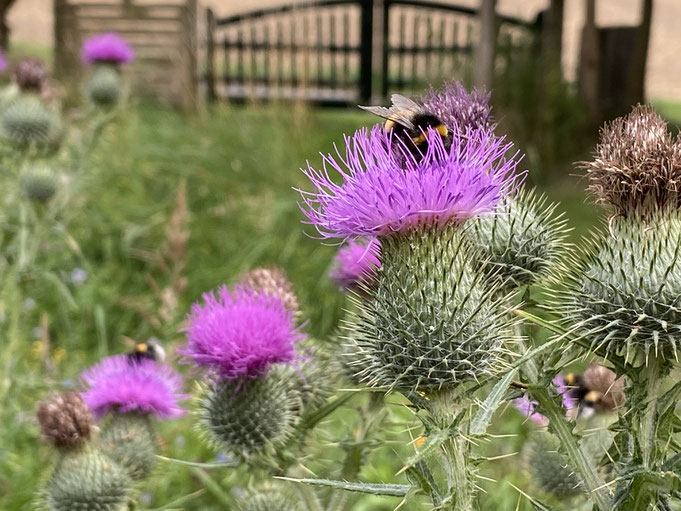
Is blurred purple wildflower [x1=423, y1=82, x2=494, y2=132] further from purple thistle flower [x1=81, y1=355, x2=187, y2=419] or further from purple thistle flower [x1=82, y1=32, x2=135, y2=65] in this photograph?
purple thistle flower [x1=82, y1=32, x2=135, y2=65]

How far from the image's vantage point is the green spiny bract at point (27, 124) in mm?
5098

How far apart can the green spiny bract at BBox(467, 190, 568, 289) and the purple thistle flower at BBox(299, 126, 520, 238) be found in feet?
0.77

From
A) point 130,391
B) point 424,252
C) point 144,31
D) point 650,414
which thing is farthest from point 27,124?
point 144,31

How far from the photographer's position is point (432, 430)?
5.13 ft

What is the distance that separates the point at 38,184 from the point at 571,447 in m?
3.99

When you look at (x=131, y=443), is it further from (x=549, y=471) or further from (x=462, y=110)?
(x=462, y=110)

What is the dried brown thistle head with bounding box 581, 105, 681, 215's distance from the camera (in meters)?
1.78

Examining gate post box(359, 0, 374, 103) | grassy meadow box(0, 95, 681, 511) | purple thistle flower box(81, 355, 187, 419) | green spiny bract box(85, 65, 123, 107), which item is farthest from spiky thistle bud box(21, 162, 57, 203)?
gate post box(359, 0, 374, 103)

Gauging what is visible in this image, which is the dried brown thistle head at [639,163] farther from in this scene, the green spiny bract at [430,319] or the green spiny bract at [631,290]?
the green spiny bract at [430,319]

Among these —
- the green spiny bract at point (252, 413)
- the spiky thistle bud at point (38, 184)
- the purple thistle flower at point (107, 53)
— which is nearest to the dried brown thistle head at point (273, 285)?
the green spiny bract at point (252, 413)

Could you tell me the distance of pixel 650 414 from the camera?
1.63 metres

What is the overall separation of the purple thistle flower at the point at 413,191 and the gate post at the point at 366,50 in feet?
53.5

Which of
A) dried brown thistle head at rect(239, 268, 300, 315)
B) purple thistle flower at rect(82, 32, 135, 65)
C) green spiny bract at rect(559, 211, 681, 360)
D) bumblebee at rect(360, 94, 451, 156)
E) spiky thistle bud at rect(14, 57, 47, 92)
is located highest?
purple thistle flower at rect(82, 32, 135, 65)

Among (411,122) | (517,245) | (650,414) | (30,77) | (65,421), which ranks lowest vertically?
(65,421)
